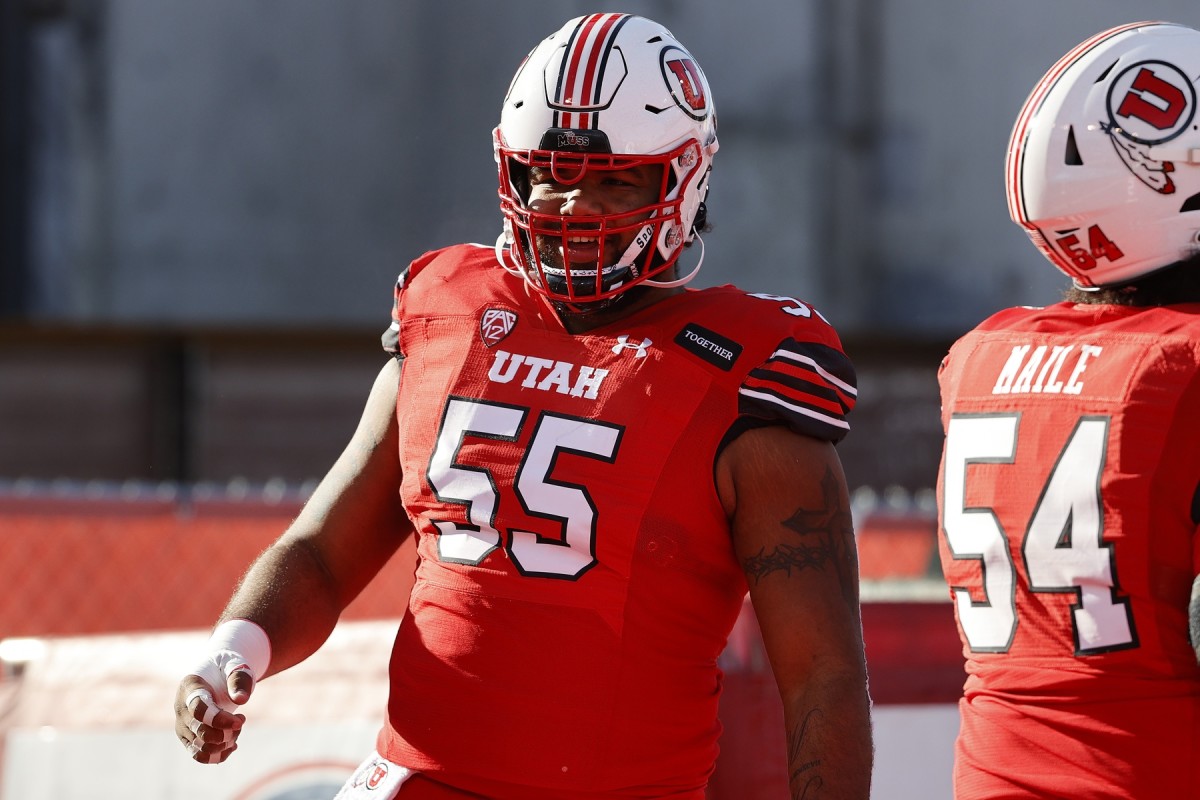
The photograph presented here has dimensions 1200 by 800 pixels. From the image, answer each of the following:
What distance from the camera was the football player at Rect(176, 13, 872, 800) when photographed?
2.22 metres

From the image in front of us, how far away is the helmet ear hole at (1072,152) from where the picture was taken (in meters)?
2.74

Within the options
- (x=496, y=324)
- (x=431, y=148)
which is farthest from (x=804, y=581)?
(x=431, y=148)

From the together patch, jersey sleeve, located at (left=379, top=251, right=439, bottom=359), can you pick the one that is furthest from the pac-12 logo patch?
the together patch

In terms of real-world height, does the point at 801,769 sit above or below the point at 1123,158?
below

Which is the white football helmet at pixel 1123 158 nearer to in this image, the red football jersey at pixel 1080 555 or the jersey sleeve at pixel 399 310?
the red football jersey at pixel 1080 555

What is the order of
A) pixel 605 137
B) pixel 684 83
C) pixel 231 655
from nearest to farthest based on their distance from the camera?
pixel 231 655 → pixel 605 137 → pixel 684 83

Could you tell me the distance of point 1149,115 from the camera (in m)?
2.71

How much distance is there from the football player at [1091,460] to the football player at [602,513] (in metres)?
0.43

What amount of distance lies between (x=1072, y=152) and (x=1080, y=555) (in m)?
0.70

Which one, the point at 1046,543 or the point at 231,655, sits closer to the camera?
the point at 231,655

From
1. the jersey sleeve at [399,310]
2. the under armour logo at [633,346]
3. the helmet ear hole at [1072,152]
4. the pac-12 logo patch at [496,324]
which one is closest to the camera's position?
the under armour logo at [633,346]

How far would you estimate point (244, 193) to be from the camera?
9.33m

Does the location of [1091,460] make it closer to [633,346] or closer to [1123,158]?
[1123,158]

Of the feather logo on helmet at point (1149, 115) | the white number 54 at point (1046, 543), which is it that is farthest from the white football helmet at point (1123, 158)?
the white number 54 at point (1046, 543)
